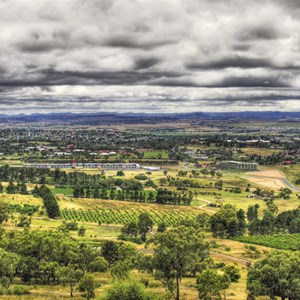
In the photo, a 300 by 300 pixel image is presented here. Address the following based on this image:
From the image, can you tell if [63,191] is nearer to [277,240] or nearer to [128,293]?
[277,240]

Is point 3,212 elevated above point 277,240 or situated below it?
above

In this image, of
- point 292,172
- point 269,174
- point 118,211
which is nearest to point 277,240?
point 118,211

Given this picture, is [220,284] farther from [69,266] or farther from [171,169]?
[171,169]

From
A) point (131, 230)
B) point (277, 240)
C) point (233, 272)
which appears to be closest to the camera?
point (233, 272)

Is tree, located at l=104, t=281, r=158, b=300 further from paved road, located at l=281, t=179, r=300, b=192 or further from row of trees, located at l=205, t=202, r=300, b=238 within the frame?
paved road, located at l=281, t=179, r=300, b=192

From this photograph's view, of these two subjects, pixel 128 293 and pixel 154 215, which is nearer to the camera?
pixel 128 293

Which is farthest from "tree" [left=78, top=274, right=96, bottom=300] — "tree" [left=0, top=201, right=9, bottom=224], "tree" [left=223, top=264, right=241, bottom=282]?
"tree" [left=0, top=201, right=9, bottom=224]
